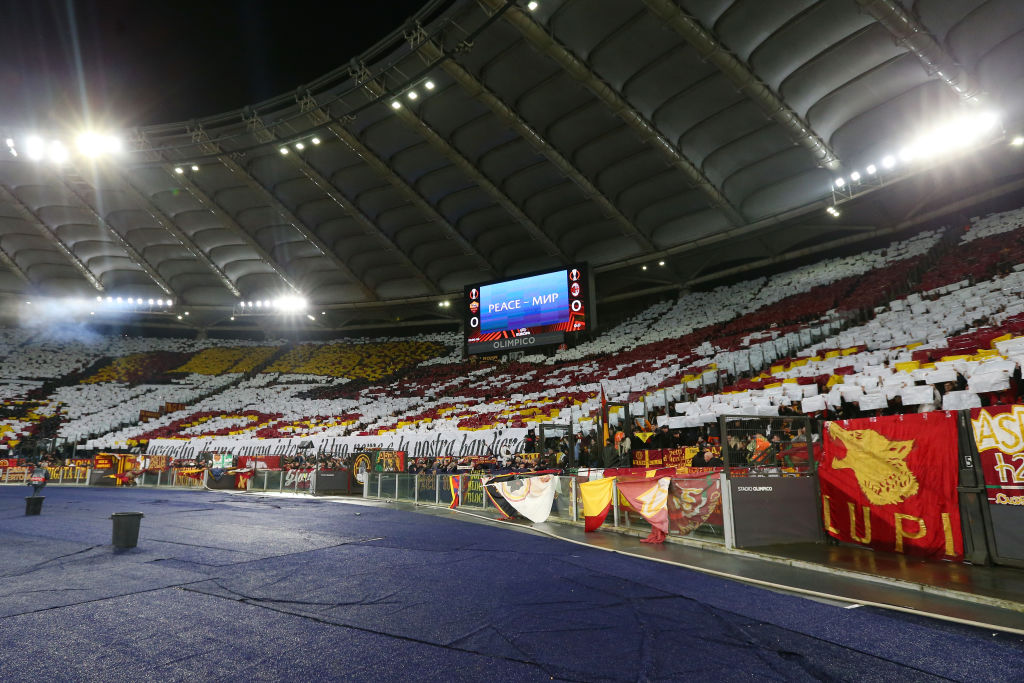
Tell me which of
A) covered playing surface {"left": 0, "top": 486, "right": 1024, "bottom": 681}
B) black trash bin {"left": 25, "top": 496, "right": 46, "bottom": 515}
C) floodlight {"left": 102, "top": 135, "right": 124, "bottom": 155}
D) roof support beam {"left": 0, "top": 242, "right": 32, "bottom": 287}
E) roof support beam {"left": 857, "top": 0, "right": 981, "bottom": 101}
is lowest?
covered playing surface {"left": 0, "top": 486, "right": 1024, "bottom": 681}

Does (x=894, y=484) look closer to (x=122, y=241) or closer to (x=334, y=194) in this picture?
(x=334, y=194)

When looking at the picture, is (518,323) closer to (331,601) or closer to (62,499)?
(62,499)

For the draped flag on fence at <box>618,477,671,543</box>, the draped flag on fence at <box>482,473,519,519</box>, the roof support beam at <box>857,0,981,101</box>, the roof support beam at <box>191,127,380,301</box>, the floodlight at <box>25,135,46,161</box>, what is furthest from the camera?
the floodlight at <box>25,135,46,161</box>

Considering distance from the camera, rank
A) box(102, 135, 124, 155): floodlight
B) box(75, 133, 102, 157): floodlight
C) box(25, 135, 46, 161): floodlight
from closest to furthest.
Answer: box(75, 133, 102, 157): floodlight → box(102, 135, 124, 155): floodlight → box(25, 135, 46, 161): floodlight

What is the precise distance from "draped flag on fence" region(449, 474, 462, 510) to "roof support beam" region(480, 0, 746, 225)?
15216 millimetres

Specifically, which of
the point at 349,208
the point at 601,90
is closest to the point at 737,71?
the point at 601,90

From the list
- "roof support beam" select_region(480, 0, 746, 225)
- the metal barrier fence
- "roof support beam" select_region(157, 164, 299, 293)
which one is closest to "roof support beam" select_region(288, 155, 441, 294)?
"roof support beam" select_region(157, 164, 299, 293)

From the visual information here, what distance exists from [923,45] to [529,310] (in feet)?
50.6

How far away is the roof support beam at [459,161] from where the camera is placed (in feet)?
80.4

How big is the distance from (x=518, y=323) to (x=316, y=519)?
12704 millimetres

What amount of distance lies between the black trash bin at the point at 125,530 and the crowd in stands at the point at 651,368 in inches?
361

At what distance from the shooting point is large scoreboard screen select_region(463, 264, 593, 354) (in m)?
22.1

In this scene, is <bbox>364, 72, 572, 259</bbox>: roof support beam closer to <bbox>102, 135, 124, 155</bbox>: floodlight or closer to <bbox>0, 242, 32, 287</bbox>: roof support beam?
<bbox>102, 135, 124, 155</bbox>: floodlight

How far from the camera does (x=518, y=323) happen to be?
22906 millimetres
